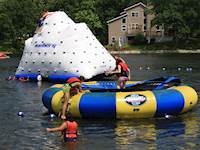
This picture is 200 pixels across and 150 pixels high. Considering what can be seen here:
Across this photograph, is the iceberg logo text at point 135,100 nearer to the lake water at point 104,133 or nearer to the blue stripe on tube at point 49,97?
the lake water at point 104,133

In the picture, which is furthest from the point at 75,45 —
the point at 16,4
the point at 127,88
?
the point at 16,4

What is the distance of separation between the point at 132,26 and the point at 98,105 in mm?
81770

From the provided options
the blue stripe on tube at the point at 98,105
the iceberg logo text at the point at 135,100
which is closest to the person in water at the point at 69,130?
the blue stripe on tube at the point at 98,105

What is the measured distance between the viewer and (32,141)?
1509 cm

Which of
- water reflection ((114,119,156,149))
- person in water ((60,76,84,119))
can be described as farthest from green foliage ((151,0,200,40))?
water reflection ((114,119,156,149))

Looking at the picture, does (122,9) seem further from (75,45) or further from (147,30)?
(75,45)

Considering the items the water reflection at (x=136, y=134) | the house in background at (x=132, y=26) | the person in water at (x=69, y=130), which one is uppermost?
the house in background at (x=132, y=26)

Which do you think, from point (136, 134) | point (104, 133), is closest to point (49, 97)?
point (104, 133)

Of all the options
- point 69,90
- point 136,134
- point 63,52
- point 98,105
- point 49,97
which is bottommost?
point 136,134

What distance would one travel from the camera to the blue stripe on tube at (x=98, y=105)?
1733 cm

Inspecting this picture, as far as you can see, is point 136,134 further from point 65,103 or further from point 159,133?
point 65,103

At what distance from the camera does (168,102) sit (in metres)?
17.6

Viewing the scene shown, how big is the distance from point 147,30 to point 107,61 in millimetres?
68180

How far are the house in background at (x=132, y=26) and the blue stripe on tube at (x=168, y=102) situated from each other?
257ft
